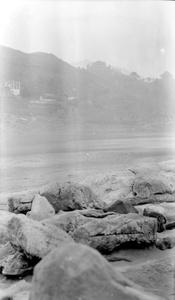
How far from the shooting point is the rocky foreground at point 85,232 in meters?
2.76

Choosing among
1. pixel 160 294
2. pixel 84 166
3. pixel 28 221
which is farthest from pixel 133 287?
pixel 84 166

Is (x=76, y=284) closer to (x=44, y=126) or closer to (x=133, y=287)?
(x=133, y=287)

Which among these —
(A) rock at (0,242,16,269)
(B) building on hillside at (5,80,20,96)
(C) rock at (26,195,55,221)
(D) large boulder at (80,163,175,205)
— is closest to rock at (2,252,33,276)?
(A) rock at (0,242,16,269)

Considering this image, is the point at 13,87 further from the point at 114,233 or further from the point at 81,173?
the point at 114,233

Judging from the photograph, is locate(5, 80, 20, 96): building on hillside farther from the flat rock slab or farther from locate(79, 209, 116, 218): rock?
locate(79, 209, 116, 218): rock

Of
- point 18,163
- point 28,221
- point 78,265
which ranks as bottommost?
point 18,163

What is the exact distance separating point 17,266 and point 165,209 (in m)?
2.65

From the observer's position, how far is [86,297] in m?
2.73

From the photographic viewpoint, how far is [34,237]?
450 cm

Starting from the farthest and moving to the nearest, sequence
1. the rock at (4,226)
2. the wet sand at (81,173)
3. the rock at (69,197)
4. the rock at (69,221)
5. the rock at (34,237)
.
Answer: the rock at (69,197) < the rock at (4,226) < the rock at (69,221) < the rock at (34,237) < the wet sand at (81,173)

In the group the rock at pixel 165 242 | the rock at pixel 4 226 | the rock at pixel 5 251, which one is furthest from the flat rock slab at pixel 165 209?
the rock at pixel 5 251

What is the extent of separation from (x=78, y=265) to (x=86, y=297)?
20cm

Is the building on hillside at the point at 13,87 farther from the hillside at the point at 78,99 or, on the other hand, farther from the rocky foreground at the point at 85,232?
the rocky foreground at the point at 85,232

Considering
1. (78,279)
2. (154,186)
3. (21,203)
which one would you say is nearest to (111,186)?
(154,186)
